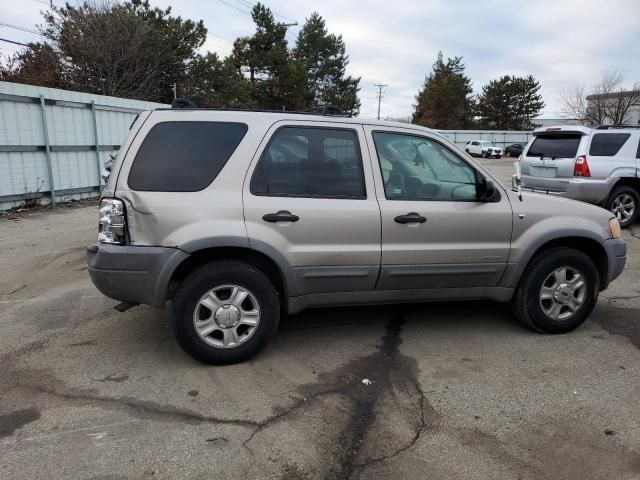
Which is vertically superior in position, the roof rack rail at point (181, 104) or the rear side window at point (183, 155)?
the roof rack rail at point (181, 104)

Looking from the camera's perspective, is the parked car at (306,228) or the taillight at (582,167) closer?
the parked car at (306,228)

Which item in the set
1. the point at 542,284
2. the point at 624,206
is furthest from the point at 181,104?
the point at 624,206

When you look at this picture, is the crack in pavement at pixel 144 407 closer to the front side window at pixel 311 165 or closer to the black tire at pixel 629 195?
the front side window at pixel 311 165

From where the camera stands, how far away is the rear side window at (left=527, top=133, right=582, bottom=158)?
9195mm

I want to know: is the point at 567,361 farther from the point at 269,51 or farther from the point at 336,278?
the point at 269,51

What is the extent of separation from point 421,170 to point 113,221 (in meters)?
2.37

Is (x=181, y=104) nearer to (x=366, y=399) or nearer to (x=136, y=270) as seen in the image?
(x=136, y=270)

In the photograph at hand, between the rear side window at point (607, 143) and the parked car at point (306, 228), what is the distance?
5535 millimetres

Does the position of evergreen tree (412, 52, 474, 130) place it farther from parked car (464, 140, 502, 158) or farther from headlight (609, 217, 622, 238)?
headlight (609, 217, 622, 238)

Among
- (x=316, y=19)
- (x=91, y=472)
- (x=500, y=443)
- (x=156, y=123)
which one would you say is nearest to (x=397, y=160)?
(x=156, y=123)

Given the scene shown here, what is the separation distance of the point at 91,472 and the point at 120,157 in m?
2.07

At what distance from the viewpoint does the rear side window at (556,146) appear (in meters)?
9.20

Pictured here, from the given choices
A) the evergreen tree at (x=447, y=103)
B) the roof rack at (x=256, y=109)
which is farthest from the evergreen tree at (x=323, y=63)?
the roof rack at (x=256, y=109)

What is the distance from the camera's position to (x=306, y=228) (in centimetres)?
374
